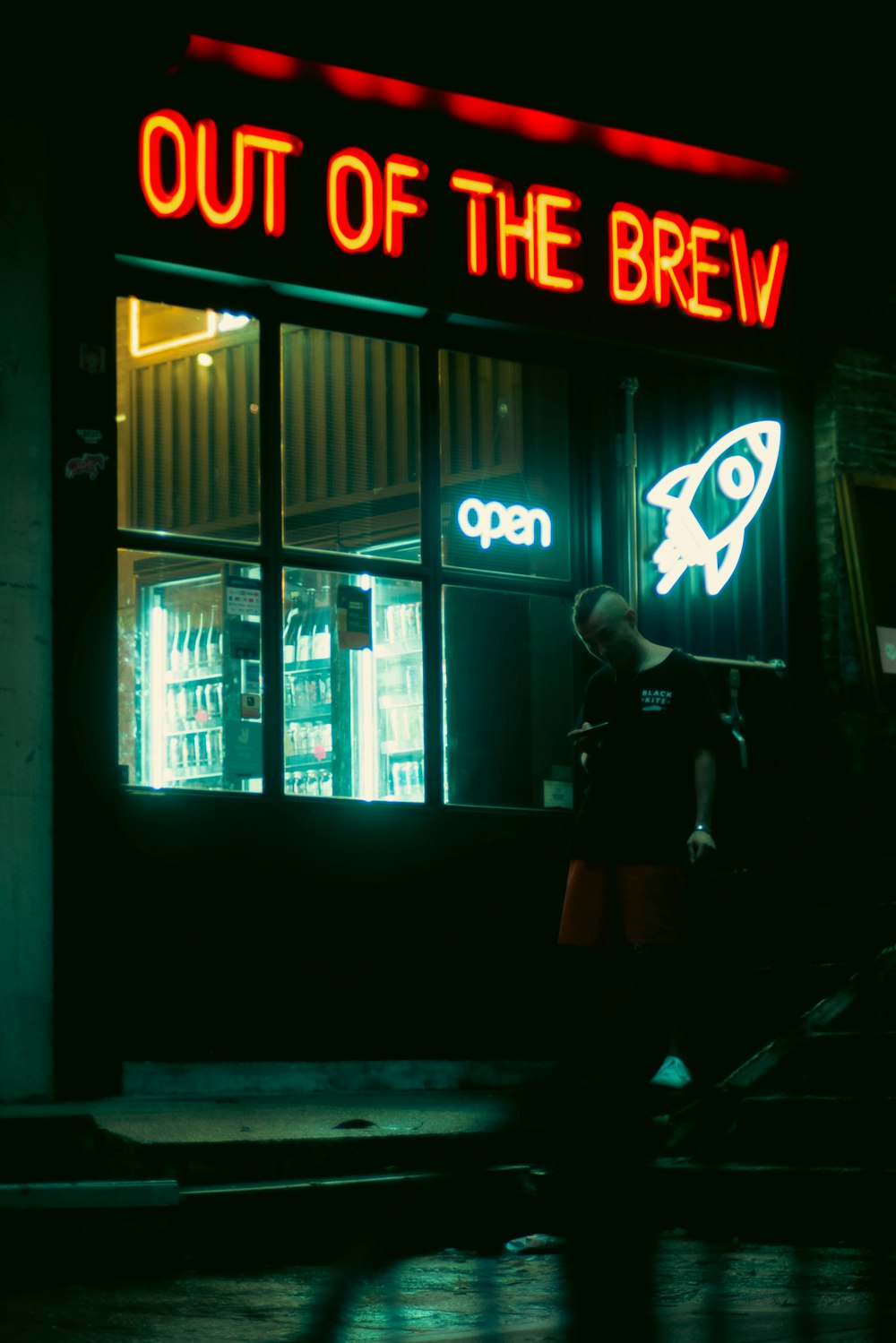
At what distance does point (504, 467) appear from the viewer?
10023mm

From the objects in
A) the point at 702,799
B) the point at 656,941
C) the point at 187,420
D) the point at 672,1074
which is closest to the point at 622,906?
the point at 656,941

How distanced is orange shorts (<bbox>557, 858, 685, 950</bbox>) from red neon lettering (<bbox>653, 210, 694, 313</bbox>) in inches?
175

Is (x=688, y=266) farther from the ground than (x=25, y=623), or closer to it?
farther from the ground

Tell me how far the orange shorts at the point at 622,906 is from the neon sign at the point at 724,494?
12.0 ft

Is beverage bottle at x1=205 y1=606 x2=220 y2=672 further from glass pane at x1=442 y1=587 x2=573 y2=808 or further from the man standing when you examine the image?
the man standing

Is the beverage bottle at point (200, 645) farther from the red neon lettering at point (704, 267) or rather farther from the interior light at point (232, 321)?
the red neon lettering at point (704, 267)

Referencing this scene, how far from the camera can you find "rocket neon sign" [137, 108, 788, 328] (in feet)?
29.3

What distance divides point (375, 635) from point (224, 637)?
860 millimetres

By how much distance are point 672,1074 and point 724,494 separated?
470cm

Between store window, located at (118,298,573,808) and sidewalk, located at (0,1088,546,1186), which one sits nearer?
sidewalk, located at (0,1088,546,1186)

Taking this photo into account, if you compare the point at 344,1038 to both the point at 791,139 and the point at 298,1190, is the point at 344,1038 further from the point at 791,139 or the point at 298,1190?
the point at 791,139

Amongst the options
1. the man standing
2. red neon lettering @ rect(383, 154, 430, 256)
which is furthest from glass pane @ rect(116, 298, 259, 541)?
the man standing

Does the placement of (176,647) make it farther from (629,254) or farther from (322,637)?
(629,254)

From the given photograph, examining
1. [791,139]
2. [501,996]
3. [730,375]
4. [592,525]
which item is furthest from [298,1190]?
[791,139]
